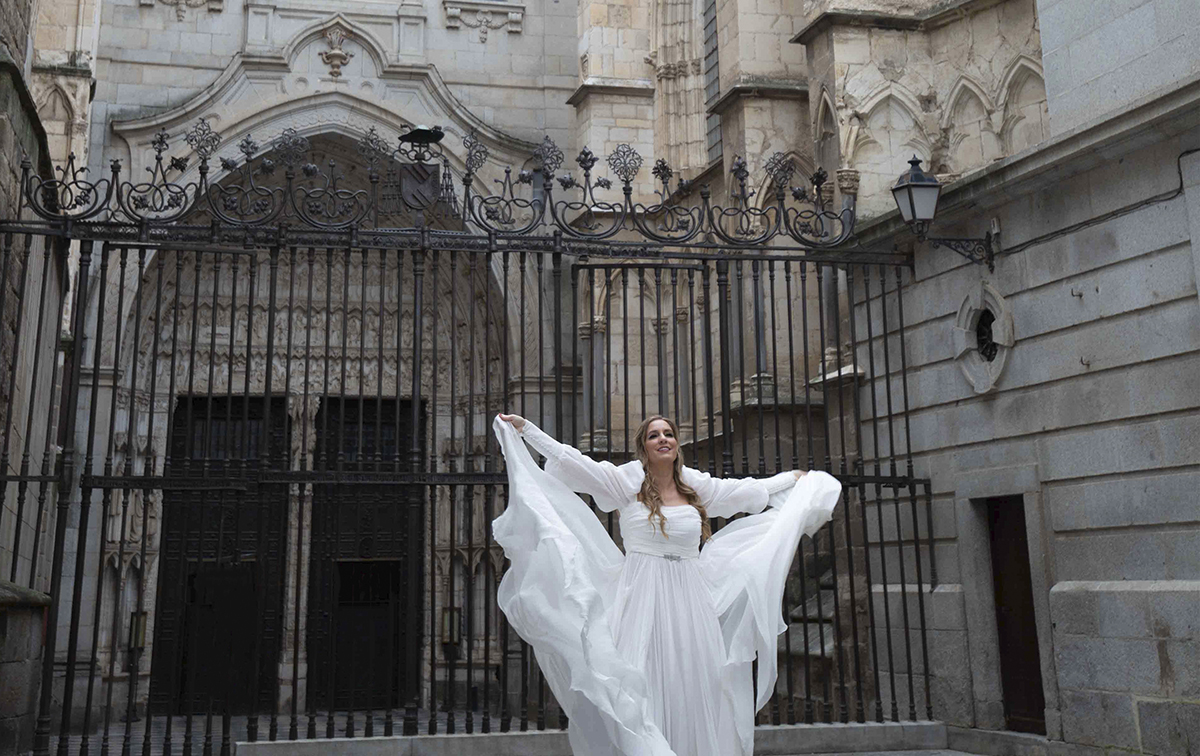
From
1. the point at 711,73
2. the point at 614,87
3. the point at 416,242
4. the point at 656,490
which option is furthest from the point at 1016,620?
the point at 614,87

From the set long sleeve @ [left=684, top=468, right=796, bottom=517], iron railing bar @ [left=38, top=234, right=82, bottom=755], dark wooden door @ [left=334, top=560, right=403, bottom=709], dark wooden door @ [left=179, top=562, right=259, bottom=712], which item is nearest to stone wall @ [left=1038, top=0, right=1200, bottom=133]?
long sleeve @ [left=684, top=468, right=796, bottom=517]

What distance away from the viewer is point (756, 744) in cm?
795

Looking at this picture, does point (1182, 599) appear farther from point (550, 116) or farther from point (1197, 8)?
point (550, 116)

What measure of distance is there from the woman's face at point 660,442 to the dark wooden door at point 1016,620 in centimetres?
421

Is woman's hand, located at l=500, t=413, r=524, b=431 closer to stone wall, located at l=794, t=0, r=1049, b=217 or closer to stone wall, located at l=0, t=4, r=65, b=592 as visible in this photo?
stone wall, located at l=0, t=4, r=65, b=592

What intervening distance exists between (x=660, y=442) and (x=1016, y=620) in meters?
4.57

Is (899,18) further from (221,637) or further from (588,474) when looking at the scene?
(221,637)

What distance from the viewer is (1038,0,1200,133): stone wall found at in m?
7.59

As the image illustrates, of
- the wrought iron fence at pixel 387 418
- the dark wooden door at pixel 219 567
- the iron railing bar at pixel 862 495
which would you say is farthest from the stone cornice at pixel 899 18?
the dark wooden door at pixel 219 567

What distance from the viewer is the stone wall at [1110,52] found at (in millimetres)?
7594

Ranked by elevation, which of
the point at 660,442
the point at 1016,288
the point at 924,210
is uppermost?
the point at 924,210

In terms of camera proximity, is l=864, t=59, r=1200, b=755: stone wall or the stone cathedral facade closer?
l=864, t=59, r=1200, b=755: stone wall

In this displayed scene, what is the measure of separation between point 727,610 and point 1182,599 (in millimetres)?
3256

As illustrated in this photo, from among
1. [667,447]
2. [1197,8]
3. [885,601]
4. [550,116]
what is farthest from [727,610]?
[550,116]
